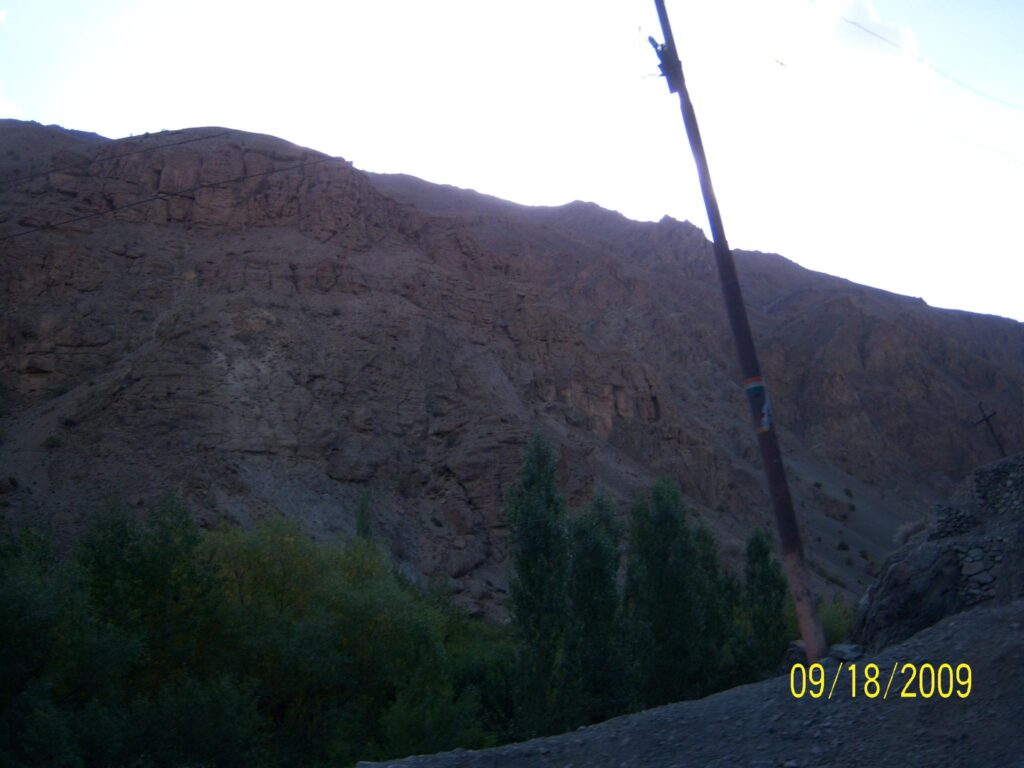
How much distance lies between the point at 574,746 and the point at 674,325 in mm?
70962

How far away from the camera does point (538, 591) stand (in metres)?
20.8

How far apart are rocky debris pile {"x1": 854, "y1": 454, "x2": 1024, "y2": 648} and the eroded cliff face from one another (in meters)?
25.8

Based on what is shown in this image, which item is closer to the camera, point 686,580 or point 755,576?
point 686,580

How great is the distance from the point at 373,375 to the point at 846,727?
1679 inches

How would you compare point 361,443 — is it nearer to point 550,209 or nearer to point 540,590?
point 540,590

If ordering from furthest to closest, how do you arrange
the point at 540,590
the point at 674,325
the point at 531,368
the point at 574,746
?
the point at 674,325, the point at 531,368, the point at 540,590, the point at 574,746

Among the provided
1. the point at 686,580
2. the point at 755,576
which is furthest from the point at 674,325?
the point at 686,580

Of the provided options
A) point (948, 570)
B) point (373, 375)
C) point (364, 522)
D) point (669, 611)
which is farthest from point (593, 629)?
point (373, 375)

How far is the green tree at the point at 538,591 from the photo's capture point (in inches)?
790

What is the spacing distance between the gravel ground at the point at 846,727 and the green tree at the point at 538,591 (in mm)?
12001

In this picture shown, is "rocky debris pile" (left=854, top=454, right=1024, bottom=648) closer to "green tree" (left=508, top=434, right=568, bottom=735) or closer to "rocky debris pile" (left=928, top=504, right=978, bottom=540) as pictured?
"rocky debris pile" (left=928, top=504, right=978, bottom=540)

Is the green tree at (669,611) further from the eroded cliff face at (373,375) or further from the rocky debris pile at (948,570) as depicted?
the eroded cliff face at (373,375)

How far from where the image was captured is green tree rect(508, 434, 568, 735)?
20.1 metres

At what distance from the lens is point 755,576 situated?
29688 mm
